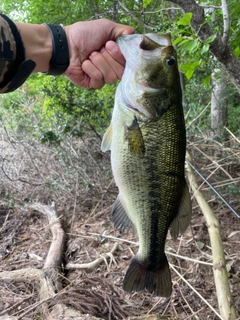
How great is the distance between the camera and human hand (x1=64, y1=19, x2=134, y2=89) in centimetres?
196

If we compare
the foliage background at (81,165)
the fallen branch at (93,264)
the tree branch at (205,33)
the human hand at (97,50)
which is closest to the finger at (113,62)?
the human hand at (97,50)

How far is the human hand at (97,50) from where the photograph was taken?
1.96m

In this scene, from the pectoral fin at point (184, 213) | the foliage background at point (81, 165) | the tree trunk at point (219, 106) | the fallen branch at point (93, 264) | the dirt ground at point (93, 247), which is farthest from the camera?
the tree trunk at point (219, 106)

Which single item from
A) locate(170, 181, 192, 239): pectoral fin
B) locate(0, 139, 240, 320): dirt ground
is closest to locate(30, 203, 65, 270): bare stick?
locate(0, 139, 240, 320): dirt ground

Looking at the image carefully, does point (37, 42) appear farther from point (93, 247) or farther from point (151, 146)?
point (93, 247)

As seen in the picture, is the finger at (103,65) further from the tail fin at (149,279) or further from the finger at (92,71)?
the tail fin at (149,279)

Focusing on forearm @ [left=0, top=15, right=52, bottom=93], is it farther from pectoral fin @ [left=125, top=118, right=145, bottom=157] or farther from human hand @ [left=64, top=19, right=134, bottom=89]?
pectoral fin @ [left=125, top=118, right=145, bottom=157]

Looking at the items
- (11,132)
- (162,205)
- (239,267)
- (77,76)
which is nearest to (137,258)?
(162,205)

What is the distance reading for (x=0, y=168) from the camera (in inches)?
265

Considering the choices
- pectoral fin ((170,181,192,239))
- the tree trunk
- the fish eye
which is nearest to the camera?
the fish eye

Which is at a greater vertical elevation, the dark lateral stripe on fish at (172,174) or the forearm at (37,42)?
the forearm at (37,42)

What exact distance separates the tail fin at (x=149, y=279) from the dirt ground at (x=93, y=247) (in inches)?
45.2

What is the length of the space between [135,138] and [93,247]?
3.63m

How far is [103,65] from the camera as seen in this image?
1973mm
